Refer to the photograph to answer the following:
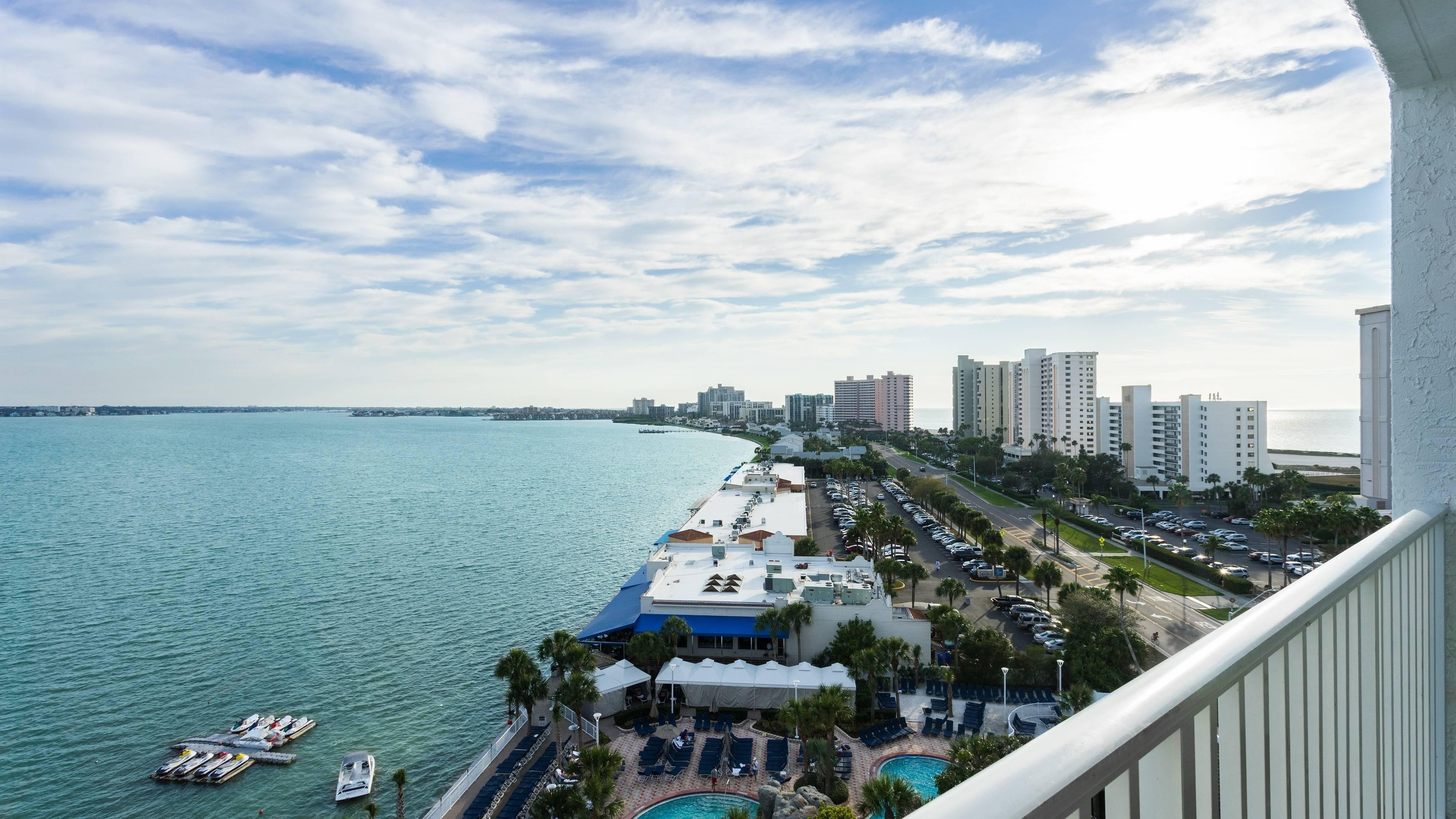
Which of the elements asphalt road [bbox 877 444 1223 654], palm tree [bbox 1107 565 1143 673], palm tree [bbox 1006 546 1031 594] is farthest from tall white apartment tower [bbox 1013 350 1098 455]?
palm tree [bbox 1107 565 1143 673]

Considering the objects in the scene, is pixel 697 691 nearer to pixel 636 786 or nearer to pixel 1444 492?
pixel 636 786

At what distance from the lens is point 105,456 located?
266 feet

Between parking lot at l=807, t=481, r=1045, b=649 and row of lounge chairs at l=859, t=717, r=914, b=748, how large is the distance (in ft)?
17.2

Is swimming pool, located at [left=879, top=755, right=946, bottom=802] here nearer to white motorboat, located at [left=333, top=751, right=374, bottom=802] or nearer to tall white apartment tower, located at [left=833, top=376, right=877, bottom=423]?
white motorboat, located at [left=333, top=751, right=374, bottom=802]

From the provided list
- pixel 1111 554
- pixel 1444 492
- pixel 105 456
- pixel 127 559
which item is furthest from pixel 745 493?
pixel 105 456

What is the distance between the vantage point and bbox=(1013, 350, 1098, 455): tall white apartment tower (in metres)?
58.4

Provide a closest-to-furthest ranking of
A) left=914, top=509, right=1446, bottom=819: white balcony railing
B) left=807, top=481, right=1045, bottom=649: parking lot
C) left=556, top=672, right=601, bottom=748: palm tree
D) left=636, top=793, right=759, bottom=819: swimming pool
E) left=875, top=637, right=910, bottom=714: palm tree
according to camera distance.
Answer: left=914, top=509, right=1446, bottom=819: white balcony railing → left=636, top=793, right=759, bottom=819: swimming pool → left=556, top=672, right=601, bottom=748: palm tree → left=875, top=637, right=910, bottom=714: palm tree → left=807, top=481, right=1045, bottom=649: parking lot

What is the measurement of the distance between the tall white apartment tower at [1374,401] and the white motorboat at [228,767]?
1347 inches

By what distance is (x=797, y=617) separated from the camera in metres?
16.6

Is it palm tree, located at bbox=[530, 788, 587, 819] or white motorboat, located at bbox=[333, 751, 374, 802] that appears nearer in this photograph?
palm tree, located at bbox=[530, 788, 587, 819]

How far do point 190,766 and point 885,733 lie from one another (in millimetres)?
13570

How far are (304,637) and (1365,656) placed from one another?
82.1 ft

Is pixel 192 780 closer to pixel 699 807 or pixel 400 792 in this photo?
pixel 400 792

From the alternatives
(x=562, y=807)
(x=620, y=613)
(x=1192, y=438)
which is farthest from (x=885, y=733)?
(x=1192, y=438)
